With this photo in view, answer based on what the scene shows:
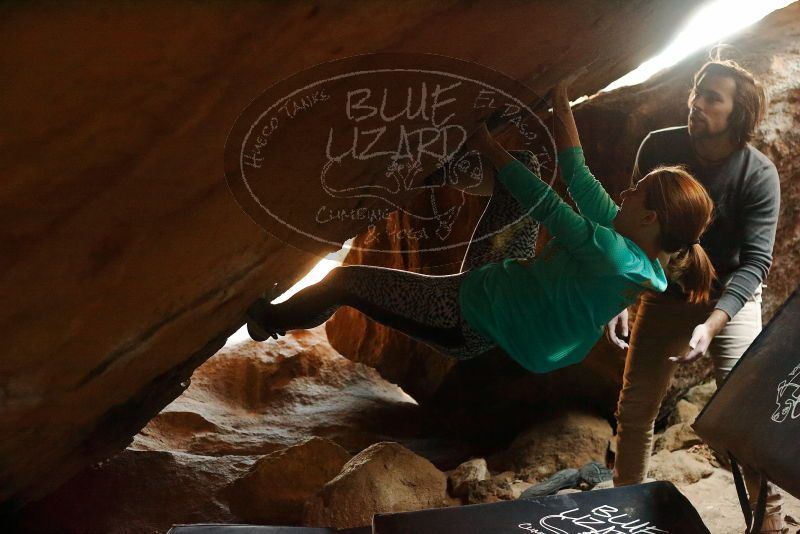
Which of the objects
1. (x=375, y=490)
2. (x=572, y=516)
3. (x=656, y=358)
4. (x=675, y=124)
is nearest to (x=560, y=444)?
(x=656, y=358)

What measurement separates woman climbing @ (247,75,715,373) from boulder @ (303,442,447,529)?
0.89 m

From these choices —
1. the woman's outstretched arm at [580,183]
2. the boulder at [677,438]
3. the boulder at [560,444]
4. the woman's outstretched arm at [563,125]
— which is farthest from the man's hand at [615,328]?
the boulder at [677,438]

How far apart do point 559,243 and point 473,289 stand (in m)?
0.33

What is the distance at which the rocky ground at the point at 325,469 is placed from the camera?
10.6ft

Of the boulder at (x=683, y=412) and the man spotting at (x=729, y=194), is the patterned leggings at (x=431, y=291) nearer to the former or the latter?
the man spotting at (x=729, y=194)

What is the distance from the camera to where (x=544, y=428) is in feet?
13.7

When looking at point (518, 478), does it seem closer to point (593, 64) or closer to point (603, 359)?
point (603, 359)

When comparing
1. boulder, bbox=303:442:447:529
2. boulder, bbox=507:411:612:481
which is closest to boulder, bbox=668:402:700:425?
boulder, bbox=507:411:612:481

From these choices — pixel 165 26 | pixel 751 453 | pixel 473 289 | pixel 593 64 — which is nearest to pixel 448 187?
pixel 473 289

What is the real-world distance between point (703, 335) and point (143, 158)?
1908 mm

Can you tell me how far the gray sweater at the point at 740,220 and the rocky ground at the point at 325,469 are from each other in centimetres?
105

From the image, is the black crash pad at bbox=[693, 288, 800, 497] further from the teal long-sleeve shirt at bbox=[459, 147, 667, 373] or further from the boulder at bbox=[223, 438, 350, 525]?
the boulder at bbox=[223, 438, 350, 525]

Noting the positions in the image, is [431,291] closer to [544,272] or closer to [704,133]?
[544,272]

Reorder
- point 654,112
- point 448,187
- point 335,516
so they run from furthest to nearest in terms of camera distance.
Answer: point 654,112, point 335,516, point 448,187
